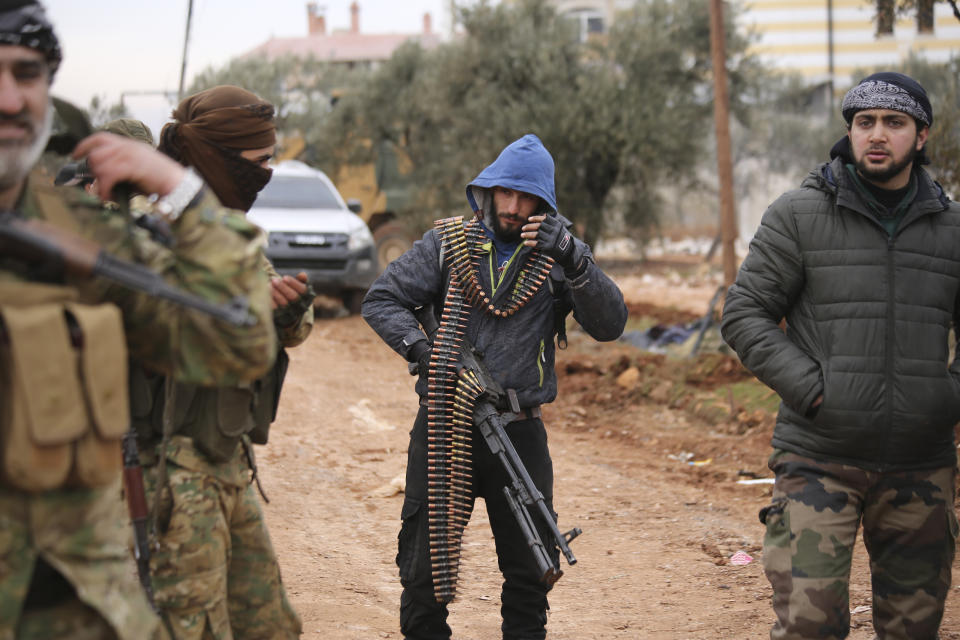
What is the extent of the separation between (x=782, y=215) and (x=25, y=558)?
286cm

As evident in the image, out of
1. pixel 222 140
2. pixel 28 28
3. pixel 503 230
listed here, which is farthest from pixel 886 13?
pixel 28 28

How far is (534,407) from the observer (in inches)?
174

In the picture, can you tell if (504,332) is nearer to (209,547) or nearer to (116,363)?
(209,547)

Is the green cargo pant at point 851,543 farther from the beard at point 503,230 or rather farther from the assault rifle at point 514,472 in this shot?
the beard at point 503,230

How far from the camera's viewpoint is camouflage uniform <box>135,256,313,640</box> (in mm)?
3086

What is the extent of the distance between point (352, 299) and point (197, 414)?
1455cm

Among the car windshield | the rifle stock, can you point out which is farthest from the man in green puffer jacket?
the car windshield

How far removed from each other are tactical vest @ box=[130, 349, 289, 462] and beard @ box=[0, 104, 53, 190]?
1.00m

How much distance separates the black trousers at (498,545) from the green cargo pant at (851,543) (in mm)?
955

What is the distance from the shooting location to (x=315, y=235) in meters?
16.2

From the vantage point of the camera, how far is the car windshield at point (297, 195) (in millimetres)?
16875

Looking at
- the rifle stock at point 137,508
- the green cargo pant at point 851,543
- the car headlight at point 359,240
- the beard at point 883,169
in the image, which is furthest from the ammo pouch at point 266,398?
the car headlight at point 359,240

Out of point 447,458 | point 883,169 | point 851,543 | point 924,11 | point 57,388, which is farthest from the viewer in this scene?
point 924,11

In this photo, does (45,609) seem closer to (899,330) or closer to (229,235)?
(229,235)
